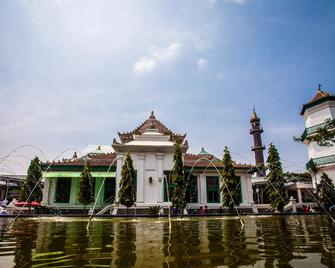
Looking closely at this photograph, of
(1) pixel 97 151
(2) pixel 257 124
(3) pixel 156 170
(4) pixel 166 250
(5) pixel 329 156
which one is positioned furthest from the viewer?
(2) pixel 257 124

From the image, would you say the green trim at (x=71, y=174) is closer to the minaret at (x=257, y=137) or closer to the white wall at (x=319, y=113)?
the white wall at (x=319, y=113)

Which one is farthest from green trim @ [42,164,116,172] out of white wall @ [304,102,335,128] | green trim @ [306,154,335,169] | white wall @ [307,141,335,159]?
white wall @ [304,102,335,128]

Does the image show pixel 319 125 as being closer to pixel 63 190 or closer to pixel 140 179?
pixel 140 179

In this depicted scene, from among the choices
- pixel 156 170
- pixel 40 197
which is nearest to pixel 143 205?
pixel 156 170

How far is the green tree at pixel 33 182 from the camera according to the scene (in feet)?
112

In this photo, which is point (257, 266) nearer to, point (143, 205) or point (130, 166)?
point (130, 166)

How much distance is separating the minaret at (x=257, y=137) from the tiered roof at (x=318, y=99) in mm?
31241

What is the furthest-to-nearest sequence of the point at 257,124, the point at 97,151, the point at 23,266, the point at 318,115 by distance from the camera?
1. the point at 257,124
2. the point at 97,151
3. the point at 318,115
4. the point at 23,266

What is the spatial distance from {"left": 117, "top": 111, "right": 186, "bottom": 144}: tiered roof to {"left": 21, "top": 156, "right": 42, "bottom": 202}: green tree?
12.6 metres

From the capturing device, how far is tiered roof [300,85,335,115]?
38378mm

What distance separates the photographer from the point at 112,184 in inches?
1399

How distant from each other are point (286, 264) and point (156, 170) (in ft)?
99.7

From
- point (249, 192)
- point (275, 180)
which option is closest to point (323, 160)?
point (275, 180)

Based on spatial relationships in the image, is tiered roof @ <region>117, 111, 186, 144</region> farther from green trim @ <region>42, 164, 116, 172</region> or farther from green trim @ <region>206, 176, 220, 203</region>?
green trim @ <region>206, 176, 220, 203</region>
